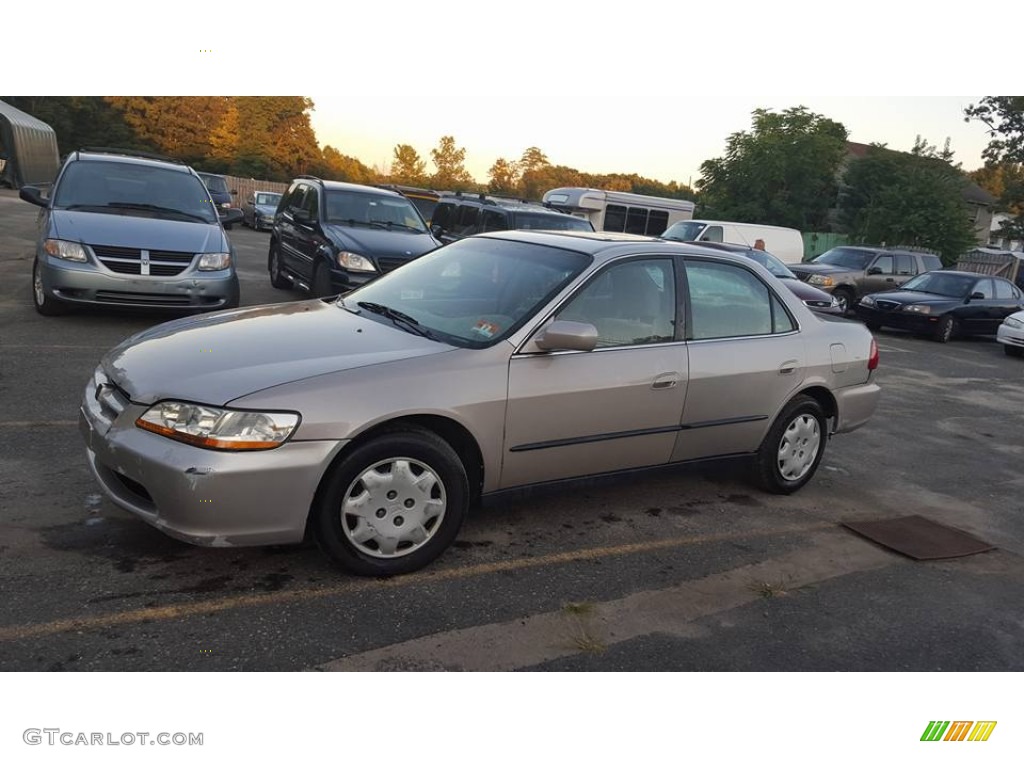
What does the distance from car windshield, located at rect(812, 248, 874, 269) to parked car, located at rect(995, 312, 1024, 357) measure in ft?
14.7

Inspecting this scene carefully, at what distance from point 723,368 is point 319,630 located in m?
2.69

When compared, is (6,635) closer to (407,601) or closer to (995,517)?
(407,601)

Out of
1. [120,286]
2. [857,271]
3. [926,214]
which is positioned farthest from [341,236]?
[926,214]

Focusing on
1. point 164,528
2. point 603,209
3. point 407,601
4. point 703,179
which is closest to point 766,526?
point 407,601

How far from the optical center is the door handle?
4.32 m

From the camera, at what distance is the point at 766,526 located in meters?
4.78

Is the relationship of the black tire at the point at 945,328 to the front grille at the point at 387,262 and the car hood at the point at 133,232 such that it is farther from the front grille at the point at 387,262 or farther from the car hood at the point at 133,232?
the car hood at the point at 133,232

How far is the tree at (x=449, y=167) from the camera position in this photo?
53406mm

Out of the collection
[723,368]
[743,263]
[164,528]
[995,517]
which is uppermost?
[743,263]

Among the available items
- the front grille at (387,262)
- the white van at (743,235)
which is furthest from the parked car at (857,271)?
the front grille at (387,262)

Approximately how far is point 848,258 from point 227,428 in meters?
19.3

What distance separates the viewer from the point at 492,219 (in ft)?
41.1

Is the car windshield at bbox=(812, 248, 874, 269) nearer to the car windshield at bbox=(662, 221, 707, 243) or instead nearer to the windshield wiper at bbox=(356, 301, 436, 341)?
the car windshield at bbox=(662, 221, 707, 243)

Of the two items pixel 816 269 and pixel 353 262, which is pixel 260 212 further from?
pixel 353 262
